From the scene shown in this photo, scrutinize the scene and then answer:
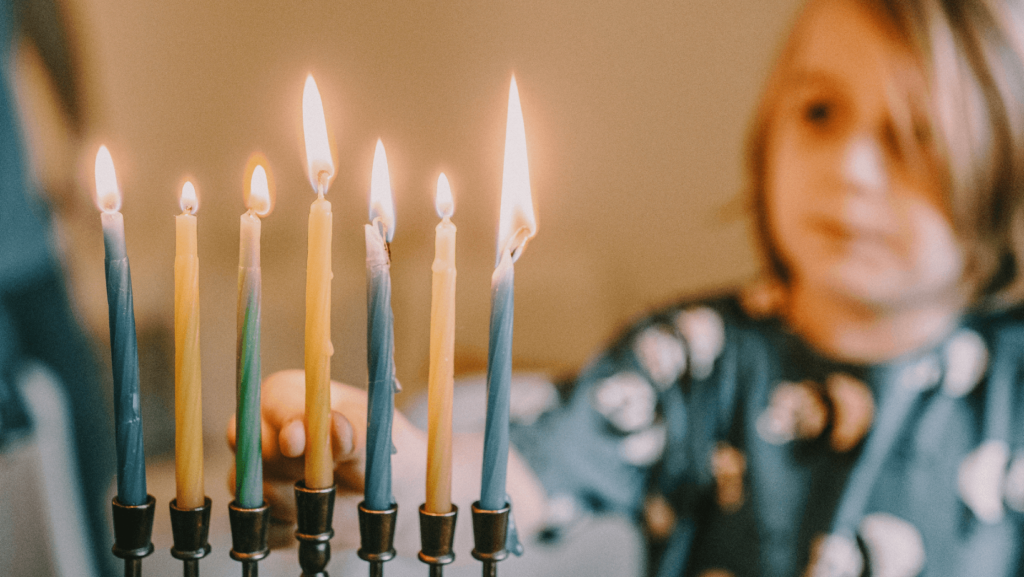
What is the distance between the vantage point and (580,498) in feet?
2.07

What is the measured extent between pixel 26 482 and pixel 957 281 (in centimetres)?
97

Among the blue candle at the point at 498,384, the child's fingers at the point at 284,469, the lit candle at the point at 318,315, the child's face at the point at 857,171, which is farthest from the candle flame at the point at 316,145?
the child's face at the point at 857,171

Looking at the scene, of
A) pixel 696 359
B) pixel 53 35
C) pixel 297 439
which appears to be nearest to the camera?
pixel 297 439

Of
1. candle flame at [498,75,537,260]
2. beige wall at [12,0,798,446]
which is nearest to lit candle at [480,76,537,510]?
candle flame at [498,75,537,260]

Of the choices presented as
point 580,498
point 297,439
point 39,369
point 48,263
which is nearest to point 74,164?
point 48,263

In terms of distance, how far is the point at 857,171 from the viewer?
0.60m

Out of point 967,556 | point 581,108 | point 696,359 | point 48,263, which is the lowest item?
point 967,556

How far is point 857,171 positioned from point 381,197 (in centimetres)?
53

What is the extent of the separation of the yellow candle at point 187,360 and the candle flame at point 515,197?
0.15 metres

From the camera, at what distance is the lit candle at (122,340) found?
28cm

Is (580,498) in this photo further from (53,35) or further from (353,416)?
(53,35)

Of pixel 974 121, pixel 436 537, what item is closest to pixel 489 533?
pixel 436 537

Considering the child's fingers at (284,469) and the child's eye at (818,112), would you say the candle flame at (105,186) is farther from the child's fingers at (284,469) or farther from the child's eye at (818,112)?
the child's eye at (818,112)

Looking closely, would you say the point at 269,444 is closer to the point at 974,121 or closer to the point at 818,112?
the point at 818,112
